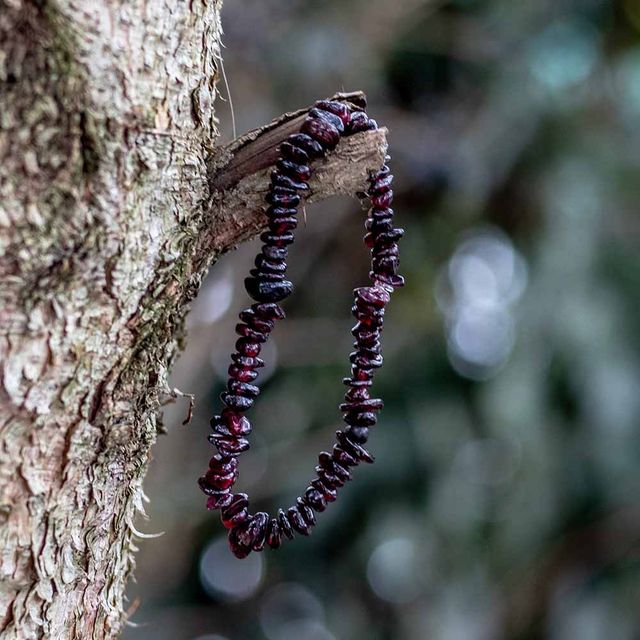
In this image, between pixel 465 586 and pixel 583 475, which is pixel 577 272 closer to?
pixel 583 475

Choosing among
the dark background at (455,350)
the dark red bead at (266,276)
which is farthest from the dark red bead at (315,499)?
the dark background at (455,350)

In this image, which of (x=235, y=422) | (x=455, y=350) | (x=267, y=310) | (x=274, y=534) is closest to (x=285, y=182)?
(x=267, y=310)

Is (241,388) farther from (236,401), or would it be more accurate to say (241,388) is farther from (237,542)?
(237,542)

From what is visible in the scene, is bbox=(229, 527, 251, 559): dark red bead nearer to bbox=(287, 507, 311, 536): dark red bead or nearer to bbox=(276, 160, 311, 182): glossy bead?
bbox=(287, 507, 311, 536): dark red bead

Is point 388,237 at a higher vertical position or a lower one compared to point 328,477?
higher

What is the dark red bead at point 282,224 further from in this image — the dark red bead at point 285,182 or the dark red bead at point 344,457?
the dark red bead at point 344,457

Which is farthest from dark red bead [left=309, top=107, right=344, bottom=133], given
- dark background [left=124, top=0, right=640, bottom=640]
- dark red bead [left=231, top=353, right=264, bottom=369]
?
dark background [left=124, top=0, right=640, bottom=640]
